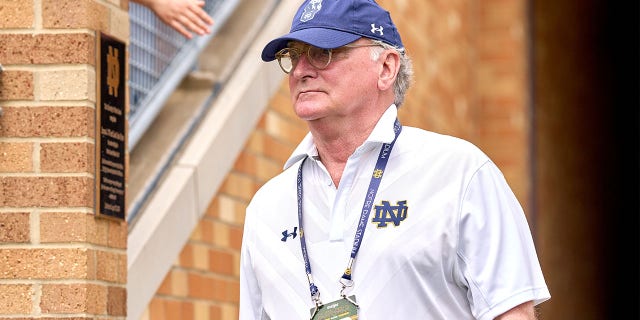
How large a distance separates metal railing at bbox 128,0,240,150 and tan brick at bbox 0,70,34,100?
144cm

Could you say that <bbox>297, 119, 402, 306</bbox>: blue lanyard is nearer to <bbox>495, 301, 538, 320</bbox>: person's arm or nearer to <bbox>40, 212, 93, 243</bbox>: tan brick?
<bbox>495, 301, 538, 320</bbox>: person's arm

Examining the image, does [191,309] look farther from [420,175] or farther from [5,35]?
[420,175]

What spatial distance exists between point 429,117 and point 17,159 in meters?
5.80

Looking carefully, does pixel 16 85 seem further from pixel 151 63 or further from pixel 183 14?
pixel 151 63

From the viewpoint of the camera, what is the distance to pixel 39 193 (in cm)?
413

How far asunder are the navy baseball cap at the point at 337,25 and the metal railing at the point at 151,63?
85.2 inches

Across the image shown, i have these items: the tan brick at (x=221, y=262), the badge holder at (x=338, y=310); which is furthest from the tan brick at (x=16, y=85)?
the tan brick at (x=221, y=262)

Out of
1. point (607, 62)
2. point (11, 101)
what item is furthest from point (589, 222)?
point (11, 101)

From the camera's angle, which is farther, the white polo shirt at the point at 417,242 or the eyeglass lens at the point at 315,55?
the eyeglass lens at the point at 315,55

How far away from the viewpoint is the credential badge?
11.8 feet

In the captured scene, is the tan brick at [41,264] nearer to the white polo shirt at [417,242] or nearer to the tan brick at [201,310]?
the white polo shirt at [417,242]

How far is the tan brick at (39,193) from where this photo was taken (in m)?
4.12

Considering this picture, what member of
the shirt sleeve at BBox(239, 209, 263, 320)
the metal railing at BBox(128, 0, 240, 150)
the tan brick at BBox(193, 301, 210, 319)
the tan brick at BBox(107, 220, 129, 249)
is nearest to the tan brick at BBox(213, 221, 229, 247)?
the tan brick at BBox(193, 301, 210, 319)

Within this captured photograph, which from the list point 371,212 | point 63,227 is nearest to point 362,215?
point 371,212
